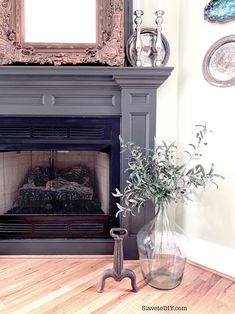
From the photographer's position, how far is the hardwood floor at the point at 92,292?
144cm

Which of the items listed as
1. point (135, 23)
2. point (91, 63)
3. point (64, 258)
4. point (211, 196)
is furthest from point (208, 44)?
point (64, 258)

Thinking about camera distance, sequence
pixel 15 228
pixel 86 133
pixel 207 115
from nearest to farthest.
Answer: pixel 207 115
pixel 86 133
pixel 15 228

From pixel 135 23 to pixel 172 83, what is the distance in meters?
0.51

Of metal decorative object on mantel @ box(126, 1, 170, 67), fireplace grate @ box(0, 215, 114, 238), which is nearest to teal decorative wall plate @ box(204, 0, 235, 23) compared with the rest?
metal decorative object on mantel @ box(126, 1, 170, 67)

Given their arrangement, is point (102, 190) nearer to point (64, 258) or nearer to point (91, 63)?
point (64, 258)

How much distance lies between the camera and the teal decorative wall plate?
5.52 ft

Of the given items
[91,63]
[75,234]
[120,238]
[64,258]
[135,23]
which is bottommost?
[64,258]

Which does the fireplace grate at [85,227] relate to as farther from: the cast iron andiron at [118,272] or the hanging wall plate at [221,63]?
the hanging wall plate at [221,63]

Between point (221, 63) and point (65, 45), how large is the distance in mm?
1082

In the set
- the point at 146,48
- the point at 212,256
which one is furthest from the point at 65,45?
the point at 212,256

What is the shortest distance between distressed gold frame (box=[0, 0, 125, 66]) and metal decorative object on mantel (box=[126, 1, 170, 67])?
0.31 ft

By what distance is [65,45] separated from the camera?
5.94 feet

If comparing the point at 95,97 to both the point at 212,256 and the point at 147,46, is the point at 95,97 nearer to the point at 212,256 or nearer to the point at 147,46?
the point at 147,46

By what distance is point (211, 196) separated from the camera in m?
1.86
